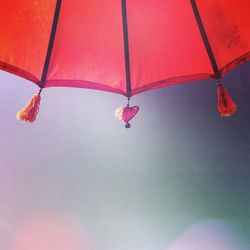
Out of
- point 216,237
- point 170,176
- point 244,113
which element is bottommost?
point 216,237

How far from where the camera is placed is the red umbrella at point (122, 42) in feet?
2.79

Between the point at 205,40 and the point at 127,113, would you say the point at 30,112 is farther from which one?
the point at 205,40

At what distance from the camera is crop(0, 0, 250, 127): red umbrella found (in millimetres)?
851

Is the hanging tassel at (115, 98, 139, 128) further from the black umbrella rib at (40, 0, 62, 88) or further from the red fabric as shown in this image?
the black umbrella rib at (40, 0, 62, 88)

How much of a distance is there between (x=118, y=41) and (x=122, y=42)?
0.05 feet

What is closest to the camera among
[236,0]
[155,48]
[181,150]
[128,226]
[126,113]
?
[236,0]

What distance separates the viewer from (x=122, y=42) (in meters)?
0.93

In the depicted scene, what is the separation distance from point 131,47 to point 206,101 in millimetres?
2243

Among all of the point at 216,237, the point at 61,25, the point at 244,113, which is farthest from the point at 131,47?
the point at 216,237

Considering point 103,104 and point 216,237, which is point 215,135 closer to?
point 216,237

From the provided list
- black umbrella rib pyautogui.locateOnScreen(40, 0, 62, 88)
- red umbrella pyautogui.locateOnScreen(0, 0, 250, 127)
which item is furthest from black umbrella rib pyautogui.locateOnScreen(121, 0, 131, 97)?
black umbrella rib pyautogui.locateOnScreen(40, 0, 62, 88)

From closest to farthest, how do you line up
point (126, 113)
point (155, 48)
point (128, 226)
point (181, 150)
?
1. point (155, 48)
2. point (126, 113)
3. point (128, 226)
4. point (181, 150)

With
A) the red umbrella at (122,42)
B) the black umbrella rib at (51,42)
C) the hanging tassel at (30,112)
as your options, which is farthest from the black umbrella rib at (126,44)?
the hanging tassel at (30,112)

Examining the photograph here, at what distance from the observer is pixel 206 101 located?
2.98 metres
